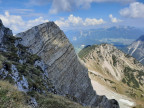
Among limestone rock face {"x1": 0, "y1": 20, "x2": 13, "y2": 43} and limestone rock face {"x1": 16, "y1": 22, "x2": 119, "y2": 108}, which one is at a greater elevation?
limestone rock face {"x1": 0, "y1": 20, "x2": 13, "y2": 43}

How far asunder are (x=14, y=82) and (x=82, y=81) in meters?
43.1

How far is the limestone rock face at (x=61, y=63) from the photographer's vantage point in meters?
46.0

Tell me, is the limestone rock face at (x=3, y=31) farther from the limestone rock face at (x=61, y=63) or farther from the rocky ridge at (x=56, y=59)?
the limestone rock face at (x=61, y=63)

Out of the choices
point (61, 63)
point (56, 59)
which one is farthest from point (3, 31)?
point (61, 63)

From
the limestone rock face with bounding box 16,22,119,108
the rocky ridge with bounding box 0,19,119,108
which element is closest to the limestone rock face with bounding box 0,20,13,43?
the rocky ridge with bounding box 0,19,119,108

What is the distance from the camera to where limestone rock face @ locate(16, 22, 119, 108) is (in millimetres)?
45969

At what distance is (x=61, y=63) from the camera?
5209 centimetres

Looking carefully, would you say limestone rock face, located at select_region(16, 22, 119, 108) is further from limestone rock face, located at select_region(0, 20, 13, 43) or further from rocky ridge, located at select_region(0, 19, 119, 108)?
limestone rock face, located at select_region(0, 20, 13, 43)

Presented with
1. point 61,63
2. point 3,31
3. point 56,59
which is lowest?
point 61,63

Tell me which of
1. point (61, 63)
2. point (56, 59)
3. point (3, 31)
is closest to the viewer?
point (3, 31)

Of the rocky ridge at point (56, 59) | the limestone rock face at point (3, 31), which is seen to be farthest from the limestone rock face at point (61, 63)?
the limestone rock face at point (3, 31)

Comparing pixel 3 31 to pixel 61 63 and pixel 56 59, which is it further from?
pixel 61 63

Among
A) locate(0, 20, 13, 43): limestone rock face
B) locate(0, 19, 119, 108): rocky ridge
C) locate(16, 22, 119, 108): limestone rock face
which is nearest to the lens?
locate(0, 20, 13, 43): limestone rock face

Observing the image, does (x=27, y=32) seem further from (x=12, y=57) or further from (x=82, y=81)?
(x=82, y=81)
